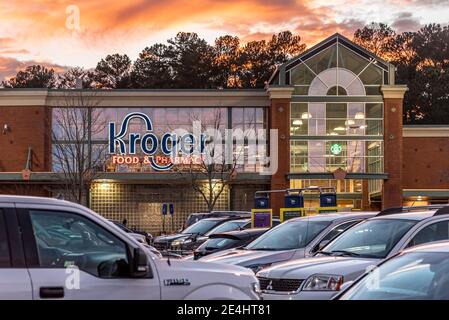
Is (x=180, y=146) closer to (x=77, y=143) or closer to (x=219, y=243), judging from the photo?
(x=77, y=143)

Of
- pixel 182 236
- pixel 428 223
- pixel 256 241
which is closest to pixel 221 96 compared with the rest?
pixel 182 236

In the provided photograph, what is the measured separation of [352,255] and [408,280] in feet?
13.6

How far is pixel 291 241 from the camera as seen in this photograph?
530 inches

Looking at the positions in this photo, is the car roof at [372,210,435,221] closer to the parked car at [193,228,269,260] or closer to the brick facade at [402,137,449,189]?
the parked car at [193,228,269,260]

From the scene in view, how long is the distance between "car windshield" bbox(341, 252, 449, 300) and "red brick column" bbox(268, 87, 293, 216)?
4593 cm

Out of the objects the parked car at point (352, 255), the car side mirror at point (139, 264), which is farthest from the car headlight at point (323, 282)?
the car side mirror at point (139, 264)

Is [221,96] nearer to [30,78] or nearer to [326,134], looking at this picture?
[326,134]

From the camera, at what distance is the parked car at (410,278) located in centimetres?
637

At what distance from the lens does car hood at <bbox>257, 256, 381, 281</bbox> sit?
9.90 meters

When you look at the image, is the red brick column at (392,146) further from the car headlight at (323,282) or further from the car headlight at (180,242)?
the car headlight at (323,282)

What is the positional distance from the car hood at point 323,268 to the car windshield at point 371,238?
370 millimetres

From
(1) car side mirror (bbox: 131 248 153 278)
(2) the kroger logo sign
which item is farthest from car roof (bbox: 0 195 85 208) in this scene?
(2) the kroger logo sign

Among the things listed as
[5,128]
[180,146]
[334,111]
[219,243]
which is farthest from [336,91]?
[219,243]
